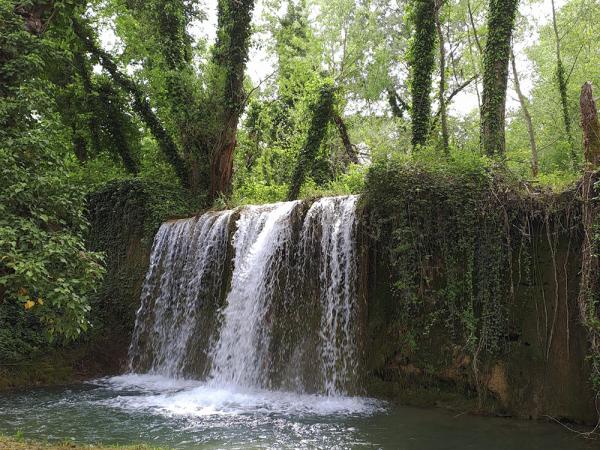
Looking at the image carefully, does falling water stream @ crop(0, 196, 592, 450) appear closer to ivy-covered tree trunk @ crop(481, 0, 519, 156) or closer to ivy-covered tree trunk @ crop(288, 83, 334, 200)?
ivy-covered tree trunk @ crop(481, 0, 519, 156)

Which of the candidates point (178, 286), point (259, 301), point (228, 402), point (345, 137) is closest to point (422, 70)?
point (345, 137)

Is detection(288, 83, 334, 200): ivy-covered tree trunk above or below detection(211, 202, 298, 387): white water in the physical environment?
above

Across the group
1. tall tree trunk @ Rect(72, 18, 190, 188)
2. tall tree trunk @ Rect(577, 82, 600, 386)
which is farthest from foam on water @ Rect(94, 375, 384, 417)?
tall tree trunk @ Rect(72, 18, 190, 188)

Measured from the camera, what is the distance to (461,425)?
22.7 ft

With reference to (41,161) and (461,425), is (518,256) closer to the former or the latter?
(461,425)

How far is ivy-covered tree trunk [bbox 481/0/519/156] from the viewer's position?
1146cm

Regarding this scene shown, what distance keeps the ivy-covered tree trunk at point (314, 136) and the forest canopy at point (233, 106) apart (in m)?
0.05

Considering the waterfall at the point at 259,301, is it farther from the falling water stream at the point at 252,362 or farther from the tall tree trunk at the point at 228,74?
the tall tree trunk at the point at 228,74

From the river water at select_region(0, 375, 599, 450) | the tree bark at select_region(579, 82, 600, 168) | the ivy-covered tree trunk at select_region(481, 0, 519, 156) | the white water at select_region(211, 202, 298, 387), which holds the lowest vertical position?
the river water at select_region(0, 375, 599, 450)

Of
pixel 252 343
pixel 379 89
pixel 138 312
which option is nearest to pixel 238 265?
pixel 252 343


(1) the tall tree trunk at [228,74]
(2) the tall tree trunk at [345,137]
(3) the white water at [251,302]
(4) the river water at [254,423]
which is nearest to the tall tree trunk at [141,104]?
(1) the tall tree trunk at [228,74]

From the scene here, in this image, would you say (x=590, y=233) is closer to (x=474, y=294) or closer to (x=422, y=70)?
(x=474, y=294)

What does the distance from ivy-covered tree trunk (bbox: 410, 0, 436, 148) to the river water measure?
7965mm

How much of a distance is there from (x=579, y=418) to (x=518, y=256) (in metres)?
2.46
